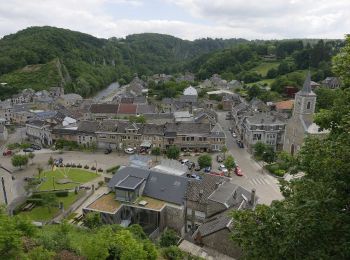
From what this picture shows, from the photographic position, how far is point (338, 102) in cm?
1228

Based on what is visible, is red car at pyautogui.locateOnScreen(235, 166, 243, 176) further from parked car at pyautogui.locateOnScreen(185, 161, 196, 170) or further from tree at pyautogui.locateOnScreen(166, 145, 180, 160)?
tree at pyautogui.locateOnScreen(166, 145, 180, 160)

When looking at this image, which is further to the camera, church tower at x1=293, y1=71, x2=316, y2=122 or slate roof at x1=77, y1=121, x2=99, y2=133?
slate roof at x1=77, y1=121, x2=99, y2=133

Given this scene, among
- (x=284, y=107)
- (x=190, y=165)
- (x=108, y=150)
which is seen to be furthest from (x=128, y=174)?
(x=284, y=107)

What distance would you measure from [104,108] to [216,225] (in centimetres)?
5418

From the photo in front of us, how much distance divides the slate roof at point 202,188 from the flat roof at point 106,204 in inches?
269

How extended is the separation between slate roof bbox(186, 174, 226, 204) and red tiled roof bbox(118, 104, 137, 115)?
142ft

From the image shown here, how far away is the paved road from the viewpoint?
38.3 meters

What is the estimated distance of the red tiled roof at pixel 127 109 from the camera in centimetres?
7400

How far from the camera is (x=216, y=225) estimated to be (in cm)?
2620

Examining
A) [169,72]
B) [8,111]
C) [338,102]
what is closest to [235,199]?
[338,102]

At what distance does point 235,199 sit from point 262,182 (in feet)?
42.5

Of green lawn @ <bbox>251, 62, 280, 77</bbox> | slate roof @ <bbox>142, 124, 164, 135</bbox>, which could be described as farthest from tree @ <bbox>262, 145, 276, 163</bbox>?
green lawn @ <bbox>251, 62, 280, 77</bbox>

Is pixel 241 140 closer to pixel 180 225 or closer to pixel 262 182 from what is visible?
pixel 262 182

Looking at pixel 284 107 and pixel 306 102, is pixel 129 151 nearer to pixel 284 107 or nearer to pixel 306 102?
pixel 306 102
